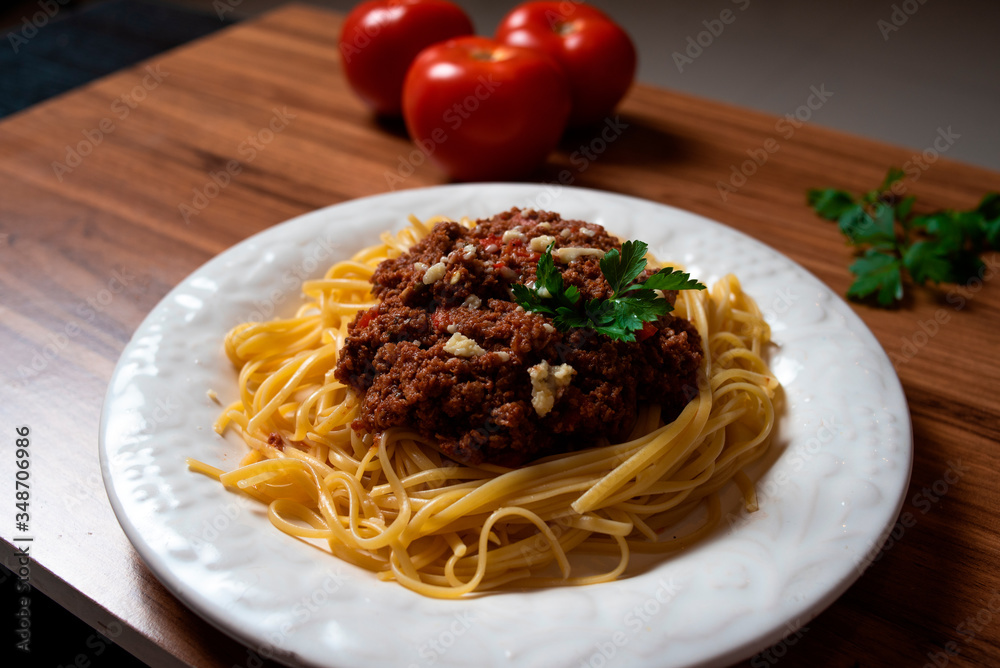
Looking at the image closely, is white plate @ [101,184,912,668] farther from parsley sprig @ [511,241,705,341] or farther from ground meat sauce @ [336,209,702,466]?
parsley sprig @ [511,241,705,341]

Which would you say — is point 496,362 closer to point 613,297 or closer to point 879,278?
point 613,297

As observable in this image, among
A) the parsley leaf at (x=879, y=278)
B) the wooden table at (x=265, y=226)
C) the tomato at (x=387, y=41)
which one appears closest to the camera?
the wooden table at (x=265, y=226)

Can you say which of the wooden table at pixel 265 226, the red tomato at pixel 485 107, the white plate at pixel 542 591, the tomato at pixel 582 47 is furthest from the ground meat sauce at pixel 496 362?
the tomato at pixel 582 47

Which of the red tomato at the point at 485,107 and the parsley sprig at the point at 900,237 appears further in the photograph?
the red tomato at the point at 485,107

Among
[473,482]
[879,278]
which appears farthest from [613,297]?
[879,278]

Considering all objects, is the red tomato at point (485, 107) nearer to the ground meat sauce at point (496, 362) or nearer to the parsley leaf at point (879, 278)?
the ground meat sauce at point (496, 362)
